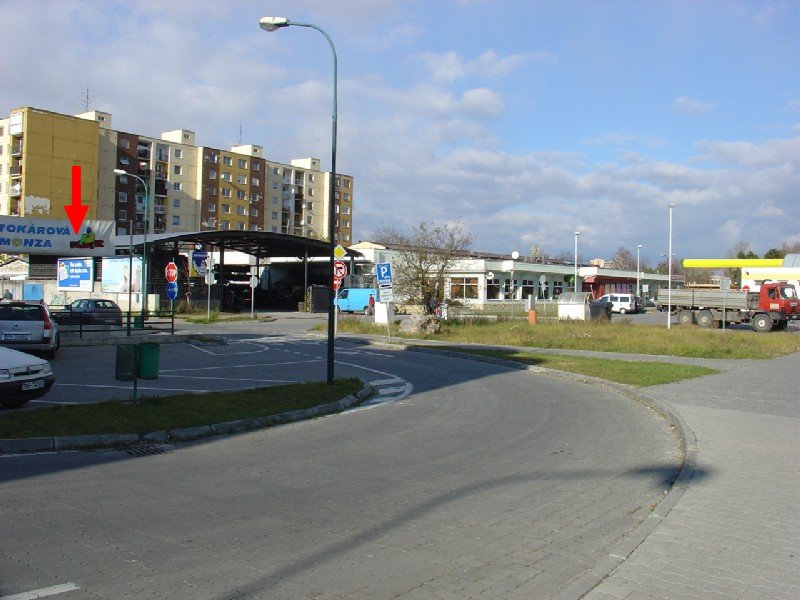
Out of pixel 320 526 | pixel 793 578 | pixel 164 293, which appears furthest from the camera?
pixel 164 293

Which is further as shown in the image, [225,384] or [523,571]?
[225,384]

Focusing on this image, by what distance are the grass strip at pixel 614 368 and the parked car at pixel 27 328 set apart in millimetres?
13269

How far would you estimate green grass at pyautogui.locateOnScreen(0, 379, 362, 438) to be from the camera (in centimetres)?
984

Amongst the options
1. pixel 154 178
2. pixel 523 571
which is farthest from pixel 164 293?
pixel 523 571

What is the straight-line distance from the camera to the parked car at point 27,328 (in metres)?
19.7

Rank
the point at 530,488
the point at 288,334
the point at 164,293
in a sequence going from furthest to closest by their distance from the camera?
1. the point at 164,293
2. the point at 288,334
3. the point at 530,488

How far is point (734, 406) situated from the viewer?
1334 centimetres

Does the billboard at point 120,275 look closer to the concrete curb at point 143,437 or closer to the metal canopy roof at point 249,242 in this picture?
the metal canopy roof at point 249,242

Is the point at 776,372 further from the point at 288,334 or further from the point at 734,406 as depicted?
the point at 288,334

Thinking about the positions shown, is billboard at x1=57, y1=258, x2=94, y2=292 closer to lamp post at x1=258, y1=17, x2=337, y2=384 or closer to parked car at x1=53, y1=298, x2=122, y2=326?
parked car at x1=53, y1=298, x2=122, y2=326

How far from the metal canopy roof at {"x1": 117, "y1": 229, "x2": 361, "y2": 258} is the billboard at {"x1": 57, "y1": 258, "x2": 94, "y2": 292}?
614cm

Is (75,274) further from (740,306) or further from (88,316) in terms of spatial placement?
(740,306)

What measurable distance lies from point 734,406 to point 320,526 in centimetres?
995

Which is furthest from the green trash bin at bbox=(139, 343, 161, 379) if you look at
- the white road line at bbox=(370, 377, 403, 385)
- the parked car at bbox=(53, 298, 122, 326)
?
A: the parked car at bbox=(53, 298, 122, 326)
